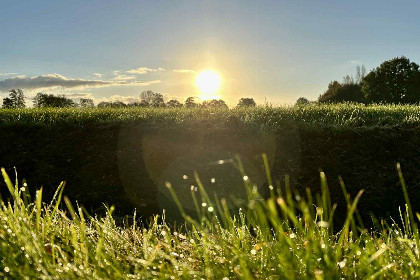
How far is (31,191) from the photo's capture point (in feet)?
21.5

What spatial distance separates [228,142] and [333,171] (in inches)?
80.5

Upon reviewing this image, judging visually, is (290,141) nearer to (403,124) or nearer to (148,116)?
(403,124)

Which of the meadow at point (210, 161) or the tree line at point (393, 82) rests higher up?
the tree line at point (393, 82)

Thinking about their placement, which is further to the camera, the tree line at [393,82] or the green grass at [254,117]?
the tree line at [393,82]

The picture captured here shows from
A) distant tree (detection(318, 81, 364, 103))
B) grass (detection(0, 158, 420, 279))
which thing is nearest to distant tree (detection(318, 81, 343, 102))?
distant tree (detection(318, 81, 364, 103))

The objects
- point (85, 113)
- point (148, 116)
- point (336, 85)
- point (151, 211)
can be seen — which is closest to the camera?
point (151, 211)

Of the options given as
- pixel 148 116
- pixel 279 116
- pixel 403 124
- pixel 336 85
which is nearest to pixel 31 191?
pixel 148 116

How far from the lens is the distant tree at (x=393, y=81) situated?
30750 millimetres

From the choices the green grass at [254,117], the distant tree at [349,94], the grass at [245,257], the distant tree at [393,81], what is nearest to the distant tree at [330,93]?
the distant tree at [349,94]

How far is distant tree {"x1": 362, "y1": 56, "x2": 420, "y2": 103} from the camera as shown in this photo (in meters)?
30.8

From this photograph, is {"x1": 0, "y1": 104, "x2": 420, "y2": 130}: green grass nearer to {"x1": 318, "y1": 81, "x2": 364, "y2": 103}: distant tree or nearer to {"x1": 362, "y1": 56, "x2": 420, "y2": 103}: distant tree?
{"x1": 362, "y1": 56, "x2": 420, "y2": 103}: distant tree

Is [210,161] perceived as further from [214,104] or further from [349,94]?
[349,94]

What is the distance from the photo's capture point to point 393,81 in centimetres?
3123

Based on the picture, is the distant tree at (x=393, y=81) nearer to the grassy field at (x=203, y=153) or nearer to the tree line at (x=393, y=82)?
the tree line at (x=393, y=82)
